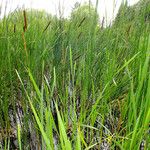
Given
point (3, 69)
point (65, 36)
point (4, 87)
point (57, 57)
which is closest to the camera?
point (4, 87)

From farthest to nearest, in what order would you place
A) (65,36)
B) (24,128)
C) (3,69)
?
1. (65,36)
2. (3,69)
3. (24,128)

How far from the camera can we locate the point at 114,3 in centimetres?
128

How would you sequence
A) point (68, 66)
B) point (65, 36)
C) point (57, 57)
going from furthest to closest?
point (65, 36) → point (57, 57) → point (68, 66)

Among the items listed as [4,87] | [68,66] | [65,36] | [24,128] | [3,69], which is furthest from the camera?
[65,36]

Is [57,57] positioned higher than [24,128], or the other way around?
[57,57]

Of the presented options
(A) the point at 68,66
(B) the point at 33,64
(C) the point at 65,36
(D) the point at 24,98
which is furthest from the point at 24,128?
(C) the point at 65,36

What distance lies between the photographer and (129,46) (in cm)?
148

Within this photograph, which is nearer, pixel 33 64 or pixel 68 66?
pixel 33 64

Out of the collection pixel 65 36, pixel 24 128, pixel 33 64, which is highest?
pixel 65 36

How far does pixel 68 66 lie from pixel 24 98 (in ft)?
1.45

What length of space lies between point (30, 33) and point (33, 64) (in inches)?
19.8

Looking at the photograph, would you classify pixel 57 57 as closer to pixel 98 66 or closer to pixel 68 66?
pixel 68 66

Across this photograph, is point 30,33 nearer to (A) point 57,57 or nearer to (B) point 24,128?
(A) point 57,57

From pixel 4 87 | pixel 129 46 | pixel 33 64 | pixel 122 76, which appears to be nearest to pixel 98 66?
pixel 122 76
